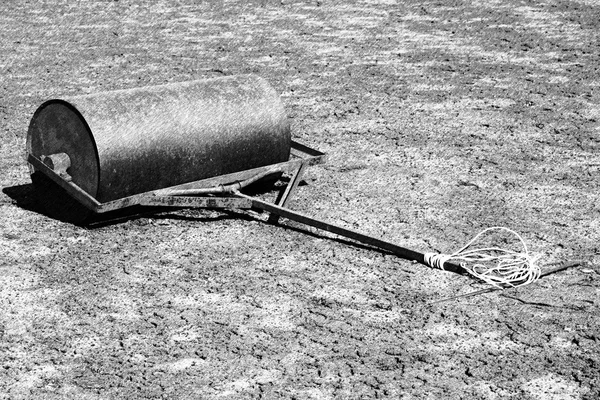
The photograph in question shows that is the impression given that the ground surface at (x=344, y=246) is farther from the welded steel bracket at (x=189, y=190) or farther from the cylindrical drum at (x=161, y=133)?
the cylindrical drum at (x=161, y=133)

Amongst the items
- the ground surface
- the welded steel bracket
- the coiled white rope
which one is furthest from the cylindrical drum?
the coiled white rope

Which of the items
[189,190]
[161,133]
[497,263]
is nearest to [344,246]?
[497,263]

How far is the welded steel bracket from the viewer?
18.5 feet

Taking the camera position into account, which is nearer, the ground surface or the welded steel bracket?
the ground surface

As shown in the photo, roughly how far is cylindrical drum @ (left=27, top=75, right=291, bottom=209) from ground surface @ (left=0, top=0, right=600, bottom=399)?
0.33 meters

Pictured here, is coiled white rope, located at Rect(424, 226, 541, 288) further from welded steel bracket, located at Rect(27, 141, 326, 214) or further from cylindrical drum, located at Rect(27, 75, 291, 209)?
cylindrical drum, located at Rect(27, 75, 291, 209)

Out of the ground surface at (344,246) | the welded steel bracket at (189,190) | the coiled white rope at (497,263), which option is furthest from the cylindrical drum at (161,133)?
the coiled white rope at (497,263)

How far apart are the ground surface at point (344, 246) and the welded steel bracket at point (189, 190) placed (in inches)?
6.6

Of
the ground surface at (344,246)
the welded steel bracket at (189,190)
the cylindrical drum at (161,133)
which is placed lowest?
the ground surface at (344,246)

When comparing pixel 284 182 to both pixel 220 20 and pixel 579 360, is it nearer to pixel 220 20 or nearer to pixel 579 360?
pixel 579 360

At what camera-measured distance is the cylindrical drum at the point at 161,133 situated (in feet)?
18.5

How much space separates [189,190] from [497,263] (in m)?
1.84

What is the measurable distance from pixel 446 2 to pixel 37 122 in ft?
21.9

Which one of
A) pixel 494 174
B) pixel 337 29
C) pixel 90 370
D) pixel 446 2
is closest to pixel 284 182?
pixel 494 174
